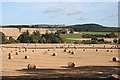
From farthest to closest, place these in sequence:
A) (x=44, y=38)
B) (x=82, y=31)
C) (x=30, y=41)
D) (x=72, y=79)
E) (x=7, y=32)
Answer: (x=82, y=31)
(x=7, y=32)
(x=44, y=38)
(x=30, y=41)
(x=72, y=79)

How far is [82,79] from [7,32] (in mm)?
157867

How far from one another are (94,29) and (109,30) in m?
7.93

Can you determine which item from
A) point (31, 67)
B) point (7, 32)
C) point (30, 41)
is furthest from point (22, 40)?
point (31, 67)

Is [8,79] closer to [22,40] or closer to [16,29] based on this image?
[22,40]

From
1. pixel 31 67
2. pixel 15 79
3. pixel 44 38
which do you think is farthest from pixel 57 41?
pixel 15 79

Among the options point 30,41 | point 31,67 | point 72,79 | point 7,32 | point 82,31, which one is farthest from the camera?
point 82,31

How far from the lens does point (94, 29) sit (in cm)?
18375

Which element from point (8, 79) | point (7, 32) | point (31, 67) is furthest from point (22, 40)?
point (8, 79)

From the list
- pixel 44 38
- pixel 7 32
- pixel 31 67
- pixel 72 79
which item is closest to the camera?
pixel 72 79

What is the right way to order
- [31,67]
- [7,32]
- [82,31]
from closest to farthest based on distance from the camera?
[31,67] < [7,32] < [82,31]

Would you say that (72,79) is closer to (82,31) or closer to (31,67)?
(31,67)

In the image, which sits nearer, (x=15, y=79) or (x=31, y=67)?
(x=15, y=79)

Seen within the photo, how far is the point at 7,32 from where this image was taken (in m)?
176

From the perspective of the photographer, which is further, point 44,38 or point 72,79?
point 44,38
